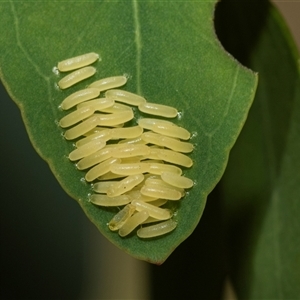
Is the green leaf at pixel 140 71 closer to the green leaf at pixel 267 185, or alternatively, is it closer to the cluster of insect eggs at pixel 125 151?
the cluster of insect eggs at pixel 125 151

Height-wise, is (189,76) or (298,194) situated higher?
(189,76)

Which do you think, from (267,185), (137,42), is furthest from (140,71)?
(267,185)

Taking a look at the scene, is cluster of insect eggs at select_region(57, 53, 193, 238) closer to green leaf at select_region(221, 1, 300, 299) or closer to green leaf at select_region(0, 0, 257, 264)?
green leaf at select_region(0, 0, 257, 264)

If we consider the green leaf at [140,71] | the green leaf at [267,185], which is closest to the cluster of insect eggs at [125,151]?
the green leaf at [140,71]

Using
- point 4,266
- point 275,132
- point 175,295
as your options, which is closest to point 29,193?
point 4,266

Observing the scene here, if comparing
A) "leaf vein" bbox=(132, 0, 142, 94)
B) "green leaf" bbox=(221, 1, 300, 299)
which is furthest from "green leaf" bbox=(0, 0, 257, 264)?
"green leaf" bbox=(221, 1, 300, 299)

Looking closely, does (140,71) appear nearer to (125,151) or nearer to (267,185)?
(125,151)

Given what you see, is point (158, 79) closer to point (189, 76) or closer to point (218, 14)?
point (189, 76)
